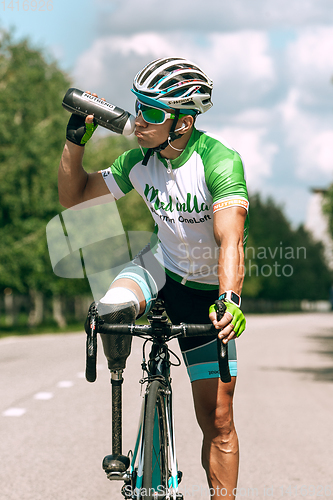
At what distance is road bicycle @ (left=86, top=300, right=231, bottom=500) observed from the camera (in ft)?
9.29

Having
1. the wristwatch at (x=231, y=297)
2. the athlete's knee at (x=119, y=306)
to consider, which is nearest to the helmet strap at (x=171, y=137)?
the athlete's knee at (x=119, y=306)

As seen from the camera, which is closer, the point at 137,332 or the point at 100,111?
the point at 137,332

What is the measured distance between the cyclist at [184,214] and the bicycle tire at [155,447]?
220 millimetres

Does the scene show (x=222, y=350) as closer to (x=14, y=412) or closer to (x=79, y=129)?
(x=79, y=129)

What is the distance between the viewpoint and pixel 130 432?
6484 mm

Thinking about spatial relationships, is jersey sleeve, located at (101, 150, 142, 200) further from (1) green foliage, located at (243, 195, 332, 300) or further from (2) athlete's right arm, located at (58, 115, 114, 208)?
(1) green foliage, located at (243, 195, 332, 300)

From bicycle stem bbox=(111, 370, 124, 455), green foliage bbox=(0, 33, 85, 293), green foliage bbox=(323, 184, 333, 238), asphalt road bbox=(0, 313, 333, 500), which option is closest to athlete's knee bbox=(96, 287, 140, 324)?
bicycle stem bbox=(111, 370, 124, 455)

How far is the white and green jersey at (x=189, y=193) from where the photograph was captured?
306cm

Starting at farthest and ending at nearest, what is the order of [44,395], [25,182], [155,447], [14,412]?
[25,182] → [44,395] → [14,412] → [155,447]

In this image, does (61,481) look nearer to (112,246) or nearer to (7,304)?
(112,246)

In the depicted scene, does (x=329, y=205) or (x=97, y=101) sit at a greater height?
(x=329, y=205)

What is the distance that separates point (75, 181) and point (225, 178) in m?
0.81

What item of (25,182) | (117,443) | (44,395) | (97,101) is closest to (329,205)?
(25,182)

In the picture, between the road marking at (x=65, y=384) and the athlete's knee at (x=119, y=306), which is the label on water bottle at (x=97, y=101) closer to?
the athlete's knee at (x=119, y=306)
